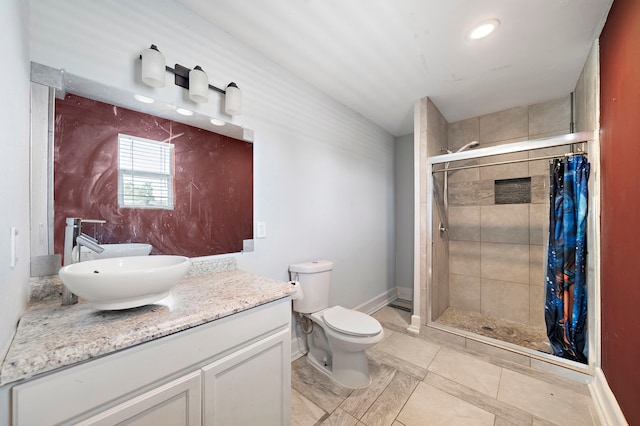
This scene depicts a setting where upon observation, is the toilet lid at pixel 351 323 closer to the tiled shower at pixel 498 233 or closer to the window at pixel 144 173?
the tiled shower at pixel 498 233

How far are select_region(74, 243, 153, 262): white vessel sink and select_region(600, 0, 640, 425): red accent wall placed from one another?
91.6 inches

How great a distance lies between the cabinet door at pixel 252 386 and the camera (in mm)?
890

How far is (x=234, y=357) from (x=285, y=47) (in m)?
1.91

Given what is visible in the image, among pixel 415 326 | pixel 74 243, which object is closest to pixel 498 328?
pixel 415 326

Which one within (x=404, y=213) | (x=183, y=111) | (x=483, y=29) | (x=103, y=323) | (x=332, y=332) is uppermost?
(x=483, y=29)

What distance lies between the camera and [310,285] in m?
1.89

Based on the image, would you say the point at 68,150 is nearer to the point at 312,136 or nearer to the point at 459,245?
the point at 312,136

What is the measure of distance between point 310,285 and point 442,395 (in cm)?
114

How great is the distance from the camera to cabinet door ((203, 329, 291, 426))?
2.92ft

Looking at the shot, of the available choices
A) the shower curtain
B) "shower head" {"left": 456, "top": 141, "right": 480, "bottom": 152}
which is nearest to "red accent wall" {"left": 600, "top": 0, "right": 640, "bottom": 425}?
the shower curtain

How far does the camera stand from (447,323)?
97.8 inches

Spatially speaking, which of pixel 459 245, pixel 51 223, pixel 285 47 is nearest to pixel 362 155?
pixel 285 47

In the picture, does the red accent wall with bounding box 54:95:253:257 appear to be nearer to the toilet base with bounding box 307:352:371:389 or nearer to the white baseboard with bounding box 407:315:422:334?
the toilet base with bounding box 307:352:371:389

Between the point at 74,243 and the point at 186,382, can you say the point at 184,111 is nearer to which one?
the point at 74,243
